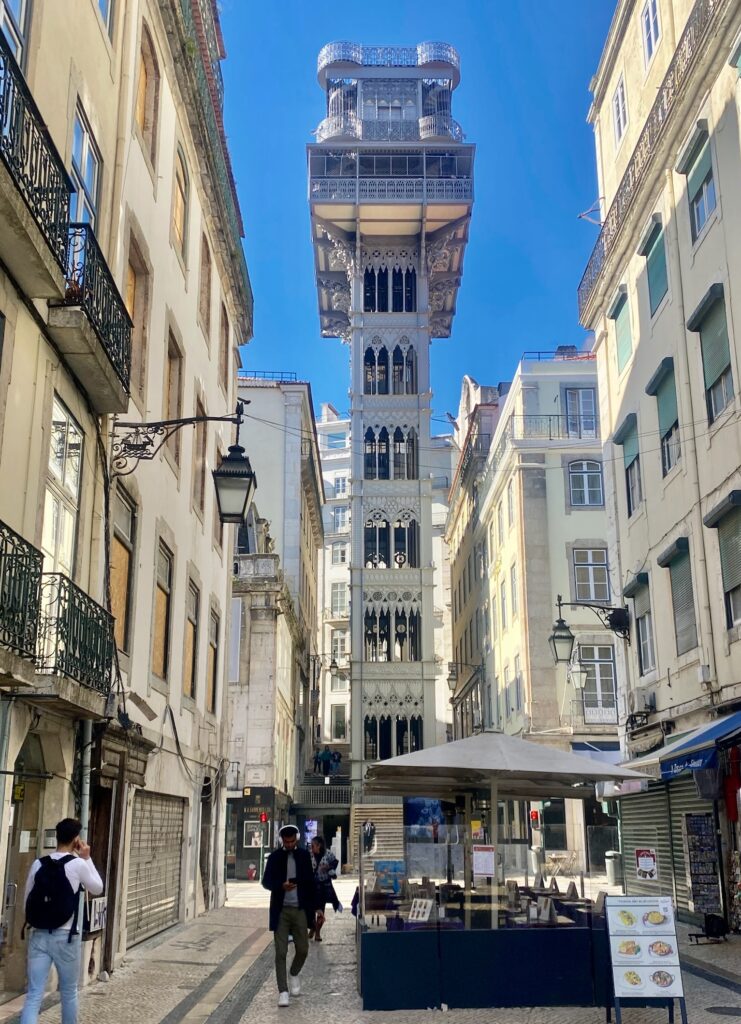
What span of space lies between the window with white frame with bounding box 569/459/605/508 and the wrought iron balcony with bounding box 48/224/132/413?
28.9 metres

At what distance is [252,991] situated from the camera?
11.0m

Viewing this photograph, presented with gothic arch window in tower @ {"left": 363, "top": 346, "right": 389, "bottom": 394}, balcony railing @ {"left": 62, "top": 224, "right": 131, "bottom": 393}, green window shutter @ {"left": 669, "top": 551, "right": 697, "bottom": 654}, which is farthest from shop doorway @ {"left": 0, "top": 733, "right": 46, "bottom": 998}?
gothic arch window in tower @ {"left": 363, "top": 346, "right": 389, "bottom": 394}

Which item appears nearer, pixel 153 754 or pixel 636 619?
pixel 153 754

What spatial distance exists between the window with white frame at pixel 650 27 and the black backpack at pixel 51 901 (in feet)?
62.2

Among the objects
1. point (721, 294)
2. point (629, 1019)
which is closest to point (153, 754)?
point (629, 1019)

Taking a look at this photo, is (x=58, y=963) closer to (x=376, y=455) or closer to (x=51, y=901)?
(x=51, y=901)

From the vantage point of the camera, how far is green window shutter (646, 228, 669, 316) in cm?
1969

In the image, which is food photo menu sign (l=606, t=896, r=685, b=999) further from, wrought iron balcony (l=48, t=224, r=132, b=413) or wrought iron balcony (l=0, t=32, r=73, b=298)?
wrought iron balcony (l=0, t=32, r=73, b=298)

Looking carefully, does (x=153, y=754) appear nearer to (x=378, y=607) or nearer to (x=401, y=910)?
(x=401, y=910)

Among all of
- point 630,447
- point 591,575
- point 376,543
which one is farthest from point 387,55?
point 630,447

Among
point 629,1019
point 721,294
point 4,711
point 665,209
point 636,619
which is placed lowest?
point 629,1019

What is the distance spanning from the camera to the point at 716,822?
52.7ft

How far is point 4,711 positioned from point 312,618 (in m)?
54.2

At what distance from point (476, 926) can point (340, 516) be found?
3058 inches
